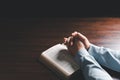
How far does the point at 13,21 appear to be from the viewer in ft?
4.53

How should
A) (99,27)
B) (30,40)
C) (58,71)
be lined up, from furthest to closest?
(99,27)
(30,40)
(58,71)

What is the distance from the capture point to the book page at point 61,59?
3.33ft

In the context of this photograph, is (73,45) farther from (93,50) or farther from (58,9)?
(58,9)

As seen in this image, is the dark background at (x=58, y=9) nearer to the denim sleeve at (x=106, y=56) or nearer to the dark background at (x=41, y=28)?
the dark background at (x=41, y=28)

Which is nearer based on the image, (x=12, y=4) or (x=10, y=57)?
(x=10, y=57)

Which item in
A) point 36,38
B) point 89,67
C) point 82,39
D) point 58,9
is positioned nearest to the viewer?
point 89,67

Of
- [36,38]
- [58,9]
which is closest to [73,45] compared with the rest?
[36,38]

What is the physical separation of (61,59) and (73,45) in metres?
0.09

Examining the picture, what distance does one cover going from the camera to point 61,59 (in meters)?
1.06

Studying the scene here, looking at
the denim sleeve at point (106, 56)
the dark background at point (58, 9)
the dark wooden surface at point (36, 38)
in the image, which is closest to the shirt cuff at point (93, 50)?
the denim sleeve at point (106, 56)

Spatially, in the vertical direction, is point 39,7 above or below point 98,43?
above

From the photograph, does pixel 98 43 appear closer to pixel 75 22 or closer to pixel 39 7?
pixel 75 22

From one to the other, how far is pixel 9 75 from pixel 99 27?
55 cm

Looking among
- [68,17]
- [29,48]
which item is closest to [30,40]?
[29,48]
